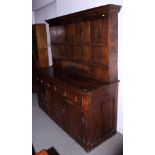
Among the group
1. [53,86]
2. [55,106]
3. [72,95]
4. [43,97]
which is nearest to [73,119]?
[72,95]

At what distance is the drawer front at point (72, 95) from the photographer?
2.16 m

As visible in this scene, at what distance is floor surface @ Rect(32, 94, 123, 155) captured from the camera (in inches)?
89.8

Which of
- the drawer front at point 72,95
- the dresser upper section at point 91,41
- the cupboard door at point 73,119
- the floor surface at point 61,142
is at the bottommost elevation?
the floor surface at point 61,142

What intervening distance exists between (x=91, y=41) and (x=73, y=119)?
1.22m

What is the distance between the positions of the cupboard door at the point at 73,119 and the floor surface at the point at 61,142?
157 millimetres

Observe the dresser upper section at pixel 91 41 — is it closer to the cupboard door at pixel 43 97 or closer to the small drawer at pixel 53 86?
the small drawer at pixel 53 86

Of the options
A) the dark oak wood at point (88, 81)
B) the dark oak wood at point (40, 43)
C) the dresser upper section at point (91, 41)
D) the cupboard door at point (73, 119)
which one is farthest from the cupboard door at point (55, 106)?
the dark oak wood at point (40, 43)

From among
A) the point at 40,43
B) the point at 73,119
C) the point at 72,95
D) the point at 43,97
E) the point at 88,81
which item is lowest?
the point at 73,119

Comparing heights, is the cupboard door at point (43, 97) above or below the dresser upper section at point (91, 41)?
below

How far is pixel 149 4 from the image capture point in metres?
0.49

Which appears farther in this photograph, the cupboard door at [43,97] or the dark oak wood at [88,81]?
the cupboard door at [43,97]

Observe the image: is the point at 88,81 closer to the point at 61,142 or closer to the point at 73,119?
the point at 73,119

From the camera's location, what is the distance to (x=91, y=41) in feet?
7.96

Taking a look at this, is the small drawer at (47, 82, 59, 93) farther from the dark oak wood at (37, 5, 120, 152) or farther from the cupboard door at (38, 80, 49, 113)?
the cupboard door at (38, 80, 49, 113)
